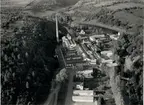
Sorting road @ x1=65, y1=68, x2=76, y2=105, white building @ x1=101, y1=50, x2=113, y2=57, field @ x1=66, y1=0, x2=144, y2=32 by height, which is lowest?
road @ x1=65, y1=68, x2=76, y2=105

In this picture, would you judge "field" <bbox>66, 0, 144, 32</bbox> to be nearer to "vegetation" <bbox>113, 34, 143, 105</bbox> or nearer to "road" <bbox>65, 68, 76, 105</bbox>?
"vegetation" <bbox>113, 34, 143, 105</bbox>

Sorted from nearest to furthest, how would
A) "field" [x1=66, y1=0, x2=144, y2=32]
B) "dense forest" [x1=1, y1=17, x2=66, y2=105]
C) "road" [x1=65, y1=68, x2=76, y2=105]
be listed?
1. "dense forest" [x1=1, y1=17, x2=66, y2=105]
2. "road" [x1=65, y1=68, x2=76, y2=105]
3. "field" [x1=66, y1=0, x2=144, y2=32]

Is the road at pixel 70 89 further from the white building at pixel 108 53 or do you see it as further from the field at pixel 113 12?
the field at pixel 113 12

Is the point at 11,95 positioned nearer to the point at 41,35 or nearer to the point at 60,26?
the point at 41,35

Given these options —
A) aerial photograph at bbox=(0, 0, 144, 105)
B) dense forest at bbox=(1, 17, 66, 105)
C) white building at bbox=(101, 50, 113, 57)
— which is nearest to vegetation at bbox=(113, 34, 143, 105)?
aerial photograph at bbox=(0, 0, 144, 105)

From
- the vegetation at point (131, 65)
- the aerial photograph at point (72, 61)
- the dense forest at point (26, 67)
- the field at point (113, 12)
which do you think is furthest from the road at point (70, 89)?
the field at point (113, 12)

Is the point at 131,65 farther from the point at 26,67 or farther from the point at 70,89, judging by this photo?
the point at 26,67

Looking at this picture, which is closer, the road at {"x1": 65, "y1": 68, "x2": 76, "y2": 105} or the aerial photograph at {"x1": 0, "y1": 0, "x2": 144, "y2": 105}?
the aerial photograph at {"x1": 0, "y1": 0, "x2": 144, "y2": 105}


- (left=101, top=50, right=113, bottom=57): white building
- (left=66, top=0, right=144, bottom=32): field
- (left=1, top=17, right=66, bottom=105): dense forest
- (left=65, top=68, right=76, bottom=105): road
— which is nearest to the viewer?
(left=1, top=17, right=66, bottom=105): dense forest

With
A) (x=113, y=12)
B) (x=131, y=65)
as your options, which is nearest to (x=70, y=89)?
(x=131, y=65)
